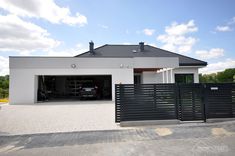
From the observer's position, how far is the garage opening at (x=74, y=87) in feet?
52.7

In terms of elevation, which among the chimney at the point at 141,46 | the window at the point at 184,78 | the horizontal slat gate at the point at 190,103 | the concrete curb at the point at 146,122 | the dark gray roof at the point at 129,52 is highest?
the chimney at the point at 141,46

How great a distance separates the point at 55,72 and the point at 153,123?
10.4 m

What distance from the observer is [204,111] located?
690 cm

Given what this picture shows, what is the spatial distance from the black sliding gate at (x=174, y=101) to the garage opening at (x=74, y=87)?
9.69 m

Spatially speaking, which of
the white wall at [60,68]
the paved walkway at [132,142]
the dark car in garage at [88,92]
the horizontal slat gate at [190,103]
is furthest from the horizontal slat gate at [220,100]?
the dark car in garage at [88,92]

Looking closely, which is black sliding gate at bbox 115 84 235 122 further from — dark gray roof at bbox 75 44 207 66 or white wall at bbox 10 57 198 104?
dark gray roof at bbox 75 44 207 66

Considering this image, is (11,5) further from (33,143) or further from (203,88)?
(203,88)

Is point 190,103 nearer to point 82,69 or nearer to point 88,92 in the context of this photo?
point 82,69

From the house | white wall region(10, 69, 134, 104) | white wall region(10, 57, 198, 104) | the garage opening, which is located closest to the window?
the house

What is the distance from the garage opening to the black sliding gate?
9691 millimetres

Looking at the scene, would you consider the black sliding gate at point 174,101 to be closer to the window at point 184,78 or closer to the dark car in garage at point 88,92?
the dark car in garage at point 88,92

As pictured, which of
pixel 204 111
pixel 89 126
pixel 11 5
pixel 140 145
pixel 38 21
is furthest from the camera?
pixel 38 21

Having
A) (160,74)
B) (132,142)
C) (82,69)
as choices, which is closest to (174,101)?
(132,142)

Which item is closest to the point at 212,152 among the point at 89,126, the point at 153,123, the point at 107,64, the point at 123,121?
the point at 153,123
